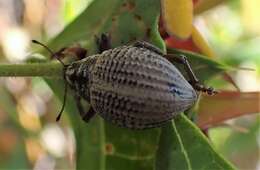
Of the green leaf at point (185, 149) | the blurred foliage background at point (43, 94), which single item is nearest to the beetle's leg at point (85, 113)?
the green leaf at point (185, 149)

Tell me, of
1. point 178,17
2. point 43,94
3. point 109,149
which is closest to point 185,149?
point 109,149

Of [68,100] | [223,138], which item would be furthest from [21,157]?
[68,100]

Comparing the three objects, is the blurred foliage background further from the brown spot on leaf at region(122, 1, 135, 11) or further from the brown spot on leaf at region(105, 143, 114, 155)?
the brown spot on leaf at region(122, 1, 135, 11)

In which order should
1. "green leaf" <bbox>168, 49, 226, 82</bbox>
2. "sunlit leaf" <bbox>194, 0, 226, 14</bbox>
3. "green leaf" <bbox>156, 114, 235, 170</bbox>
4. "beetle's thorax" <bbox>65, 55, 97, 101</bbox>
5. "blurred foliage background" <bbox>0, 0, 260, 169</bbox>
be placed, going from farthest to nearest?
1. "blurred foliage background" <bbox>0, 0, 260, 169</bbox>
2. "sunlit leaf" <bbox>194, 0, 226, 14</bbox>
3. "beetle's thorax" <bbox>65, 55, 97, 101</bbox>
4. "green leaf" <bbox>168, 49, 226, 82</bbox>
5. "green leaf" <bbox>156, 114, 235, 170</bbox>

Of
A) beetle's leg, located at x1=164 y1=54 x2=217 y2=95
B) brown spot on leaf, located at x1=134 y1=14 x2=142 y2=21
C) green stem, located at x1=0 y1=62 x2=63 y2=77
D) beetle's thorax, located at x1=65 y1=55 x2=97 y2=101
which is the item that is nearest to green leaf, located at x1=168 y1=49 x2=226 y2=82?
beetle's leg, located at x1=164 y1=54 x2=217 y2=95

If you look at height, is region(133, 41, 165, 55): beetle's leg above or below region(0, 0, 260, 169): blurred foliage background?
above

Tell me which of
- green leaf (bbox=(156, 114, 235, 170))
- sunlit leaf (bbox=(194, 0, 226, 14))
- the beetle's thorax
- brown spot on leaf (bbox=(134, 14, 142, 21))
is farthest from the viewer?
sunlit leaf (bbox=(194, 0, 226, 14))

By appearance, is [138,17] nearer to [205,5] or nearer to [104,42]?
[104,42]
